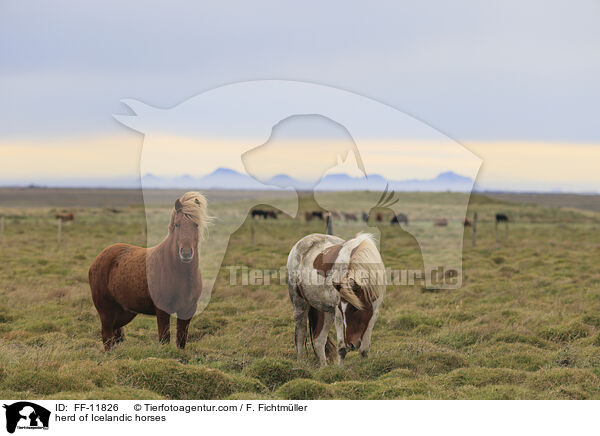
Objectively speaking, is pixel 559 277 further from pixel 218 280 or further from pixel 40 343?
pixel 40 343

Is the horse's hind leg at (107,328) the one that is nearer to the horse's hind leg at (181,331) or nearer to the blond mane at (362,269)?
the horse's hind leg at (181,331)

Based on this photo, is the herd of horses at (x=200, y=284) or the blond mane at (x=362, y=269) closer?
the blond mane at (x=362, y=269)

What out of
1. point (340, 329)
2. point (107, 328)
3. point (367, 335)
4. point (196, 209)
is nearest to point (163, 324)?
point (107, 328)

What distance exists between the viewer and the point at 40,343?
8109 mm

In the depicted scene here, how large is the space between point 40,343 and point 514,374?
270 inches

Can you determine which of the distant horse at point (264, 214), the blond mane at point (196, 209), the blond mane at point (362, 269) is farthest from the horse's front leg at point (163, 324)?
the distant horse at point (264, 214)

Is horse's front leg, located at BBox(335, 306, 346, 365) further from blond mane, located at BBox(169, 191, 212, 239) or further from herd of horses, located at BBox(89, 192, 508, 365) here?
blond mane, located at BBox(169, 191, 212, 239)

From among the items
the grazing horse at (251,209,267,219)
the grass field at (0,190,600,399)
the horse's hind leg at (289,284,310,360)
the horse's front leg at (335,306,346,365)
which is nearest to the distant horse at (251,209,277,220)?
the grazing horse at (251,209,267,219)

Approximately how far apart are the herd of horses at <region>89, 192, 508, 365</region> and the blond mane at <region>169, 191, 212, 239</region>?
0.01 meters

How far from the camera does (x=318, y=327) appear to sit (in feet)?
23.9

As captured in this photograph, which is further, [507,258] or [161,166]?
[507,258]

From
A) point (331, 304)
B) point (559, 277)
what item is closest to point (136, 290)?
point (331, 304)

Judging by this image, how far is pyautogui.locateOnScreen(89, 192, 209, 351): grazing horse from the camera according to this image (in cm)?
668
